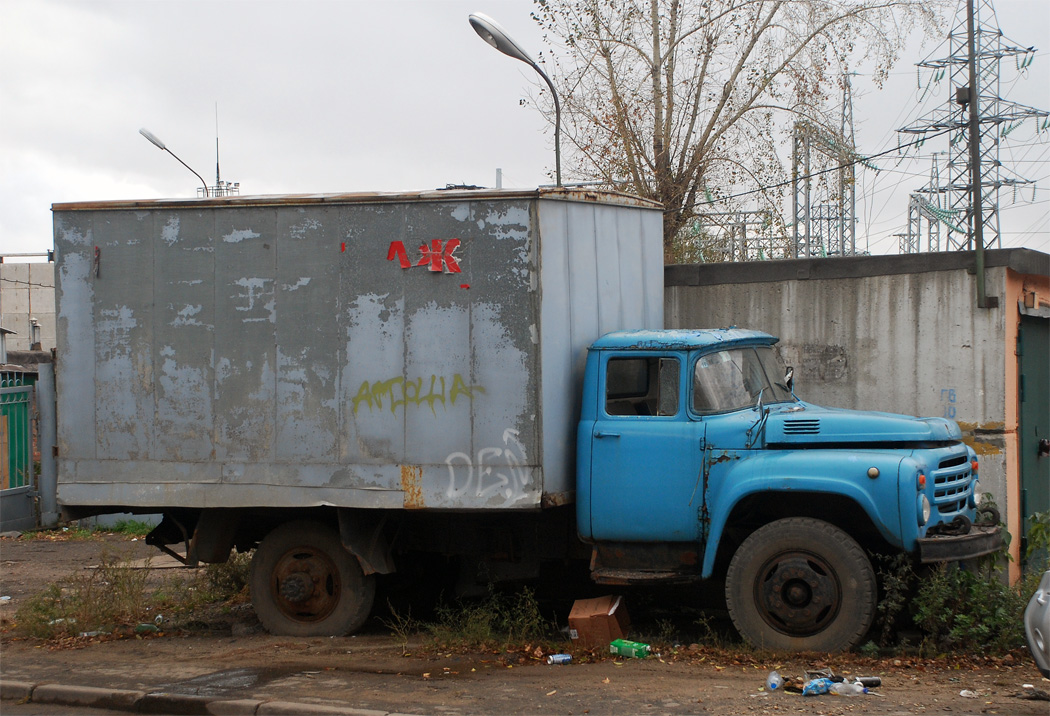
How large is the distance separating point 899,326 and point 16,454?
12.0m

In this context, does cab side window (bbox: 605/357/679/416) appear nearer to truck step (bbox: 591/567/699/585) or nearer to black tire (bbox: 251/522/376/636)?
truck step (bbox: 591/567/699/585)

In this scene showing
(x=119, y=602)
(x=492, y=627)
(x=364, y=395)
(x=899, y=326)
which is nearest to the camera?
(x=364, y=395)

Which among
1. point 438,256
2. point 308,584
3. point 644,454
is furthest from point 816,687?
point 308,584

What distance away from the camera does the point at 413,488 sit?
24.3 feet

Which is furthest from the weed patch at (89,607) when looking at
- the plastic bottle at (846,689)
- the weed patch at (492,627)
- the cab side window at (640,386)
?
the plastic bottle at (846,689)

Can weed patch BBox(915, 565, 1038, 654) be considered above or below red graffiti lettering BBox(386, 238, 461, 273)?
below

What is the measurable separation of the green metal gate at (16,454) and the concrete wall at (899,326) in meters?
9.80

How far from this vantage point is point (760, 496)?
693 cm

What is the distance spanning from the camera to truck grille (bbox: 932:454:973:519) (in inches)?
261

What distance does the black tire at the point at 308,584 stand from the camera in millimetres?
7992

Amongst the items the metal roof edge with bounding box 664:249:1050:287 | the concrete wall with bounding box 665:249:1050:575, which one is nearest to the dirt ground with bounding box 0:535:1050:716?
the concrete wall with bounding box 665:249:1050:575

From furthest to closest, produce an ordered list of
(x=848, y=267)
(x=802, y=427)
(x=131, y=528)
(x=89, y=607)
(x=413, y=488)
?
(x=131, y=528)
(x=848, y=267)
(x=89, y=607)
(x=413, y=488)
(x=802, y=427)

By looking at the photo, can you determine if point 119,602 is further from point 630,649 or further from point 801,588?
point 801,588

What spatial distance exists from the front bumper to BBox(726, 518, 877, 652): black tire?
378 millimetres
